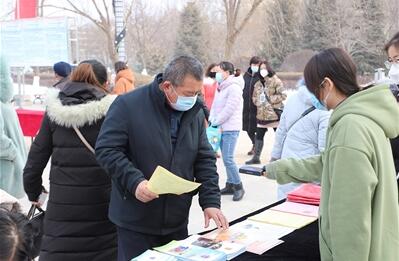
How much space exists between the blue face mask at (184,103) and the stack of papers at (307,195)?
82 cm

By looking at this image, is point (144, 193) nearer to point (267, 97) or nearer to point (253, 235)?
point (253, 235)

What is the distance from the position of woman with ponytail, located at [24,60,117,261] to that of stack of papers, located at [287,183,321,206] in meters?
0.97

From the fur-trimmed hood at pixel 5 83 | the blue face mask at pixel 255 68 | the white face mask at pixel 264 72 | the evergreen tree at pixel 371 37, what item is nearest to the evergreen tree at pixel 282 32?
the evergreen tree at pixel 371 37

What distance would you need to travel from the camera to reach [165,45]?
34.3m

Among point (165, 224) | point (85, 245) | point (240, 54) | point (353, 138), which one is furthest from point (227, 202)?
point (240, 54)

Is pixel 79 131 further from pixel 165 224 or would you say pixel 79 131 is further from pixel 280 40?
pixel 280 40

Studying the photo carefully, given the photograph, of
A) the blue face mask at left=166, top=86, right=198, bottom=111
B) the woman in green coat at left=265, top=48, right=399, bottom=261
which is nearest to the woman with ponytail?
the blue face mask at left=166, top=86, right=198, bottom=111

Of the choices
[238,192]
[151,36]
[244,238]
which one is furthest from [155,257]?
[151,36]

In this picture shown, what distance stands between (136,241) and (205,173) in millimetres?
427

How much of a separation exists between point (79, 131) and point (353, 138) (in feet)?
4.93

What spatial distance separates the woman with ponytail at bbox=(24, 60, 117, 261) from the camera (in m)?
2.51

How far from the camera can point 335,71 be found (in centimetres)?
166

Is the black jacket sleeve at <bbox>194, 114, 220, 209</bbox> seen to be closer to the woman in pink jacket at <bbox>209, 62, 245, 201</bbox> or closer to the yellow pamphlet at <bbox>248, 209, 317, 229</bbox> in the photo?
the yellow pamphlet at <bbox>248, 209, 317, 229</bbox>

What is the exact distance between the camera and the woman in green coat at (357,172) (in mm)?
1443
